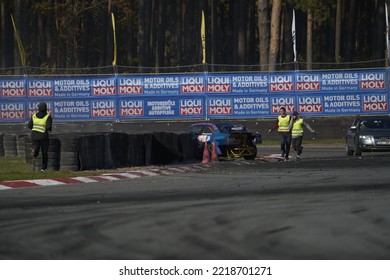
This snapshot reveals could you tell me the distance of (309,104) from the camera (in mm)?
41750

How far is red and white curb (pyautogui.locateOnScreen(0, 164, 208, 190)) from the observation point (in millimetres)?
19875

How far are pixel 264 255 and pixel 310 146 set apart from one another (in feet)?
105

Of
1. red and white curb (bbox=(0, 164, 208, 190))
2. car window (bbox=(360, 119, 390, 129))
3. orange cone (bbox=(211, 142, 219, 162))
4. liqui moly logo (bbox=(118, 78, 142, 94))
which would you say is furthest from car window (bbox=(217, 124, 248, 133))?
liqui moly logo (bbox=(118, 78, 142, 94))

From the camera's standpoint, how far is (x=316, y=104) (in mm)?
41750

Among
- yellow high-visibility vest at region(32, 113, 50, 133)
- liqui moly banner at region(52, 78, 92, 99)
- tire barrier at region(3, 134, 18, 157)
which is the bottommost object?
Answer: tire barrier at region(3, 134, 18, 157)

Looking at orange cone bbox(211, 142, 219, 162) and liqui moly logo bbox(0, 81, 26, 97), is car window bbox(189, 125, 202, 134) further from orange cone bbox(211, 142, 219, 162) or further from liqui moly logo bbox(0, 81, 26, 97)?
liqui moly logo bbox(0, 81, 26, 97)

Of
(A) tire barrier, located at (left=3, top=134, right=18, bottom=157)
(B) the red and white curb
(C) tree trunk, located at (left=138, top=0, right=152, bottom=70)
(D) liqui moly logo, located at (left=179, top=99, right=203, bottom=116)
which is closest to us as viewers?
(B) the red and white curb

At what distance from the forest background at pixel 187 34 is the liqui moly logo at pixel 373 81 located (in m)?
3.02

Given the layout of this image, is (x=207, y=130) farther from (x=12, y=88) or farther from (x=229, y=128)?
(x=12, y=88)

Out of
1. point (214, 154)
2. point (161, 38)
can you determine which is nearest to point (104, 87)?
point (214, 154)

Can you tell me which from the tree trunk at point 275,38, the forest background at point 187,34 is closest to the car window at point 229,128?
the forest background at point 187,34

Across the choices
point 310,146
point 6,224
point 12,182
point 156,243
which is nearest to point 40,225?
point 6,224

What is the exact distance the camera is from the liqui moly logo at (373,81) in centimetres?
4147

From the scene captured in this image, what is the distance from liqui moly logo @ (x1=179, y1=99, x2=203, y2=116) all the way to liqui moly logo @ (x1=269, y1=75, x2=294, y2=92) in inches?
115
